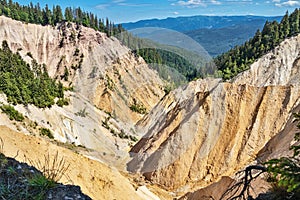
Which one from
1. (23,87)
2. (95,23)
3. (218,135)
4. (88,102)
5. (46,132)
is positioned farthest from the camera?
(95,23)

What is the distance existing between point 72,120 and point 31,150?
18811mm

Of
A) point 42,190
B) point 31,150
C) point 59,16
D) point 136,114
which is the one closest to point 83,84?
point 136,114

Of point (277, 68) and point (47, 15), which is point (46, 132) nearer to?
point (277, 68)

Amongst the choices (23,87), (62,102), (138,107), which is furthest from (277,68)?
(23,87)

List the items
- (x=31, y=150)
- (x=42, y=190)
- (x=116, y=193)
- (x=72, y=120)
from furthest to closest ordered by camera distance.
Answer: (x=72, y=120) → (x=116, y=193) → (x=31, y=150) → (x=42, y=190)

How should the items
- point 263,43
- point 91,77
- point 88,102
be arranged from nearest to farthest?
point 263,43 → point 88,102 → point 91,77

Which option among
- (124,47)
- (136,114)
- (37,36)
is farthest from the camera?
(124,47)

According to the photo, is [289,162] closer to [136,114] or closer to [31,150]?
[31,150]

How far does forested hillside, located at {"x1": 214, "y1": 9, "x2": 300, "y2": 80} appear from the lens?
93.1 feet

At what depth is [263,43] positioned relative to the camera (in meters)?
31.2

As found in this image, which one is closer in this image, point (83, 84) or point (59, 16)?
point (83, 84)

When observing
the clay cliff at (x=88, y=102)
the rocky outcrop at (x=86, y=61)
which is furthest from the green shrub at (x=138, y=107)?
the rocky outcrop at (x=86, y=61)

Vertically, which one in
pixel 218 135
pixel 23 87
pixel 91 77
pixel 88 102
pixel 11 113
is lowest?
pixel 88 102

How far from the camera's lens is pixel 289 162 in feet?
12.2
